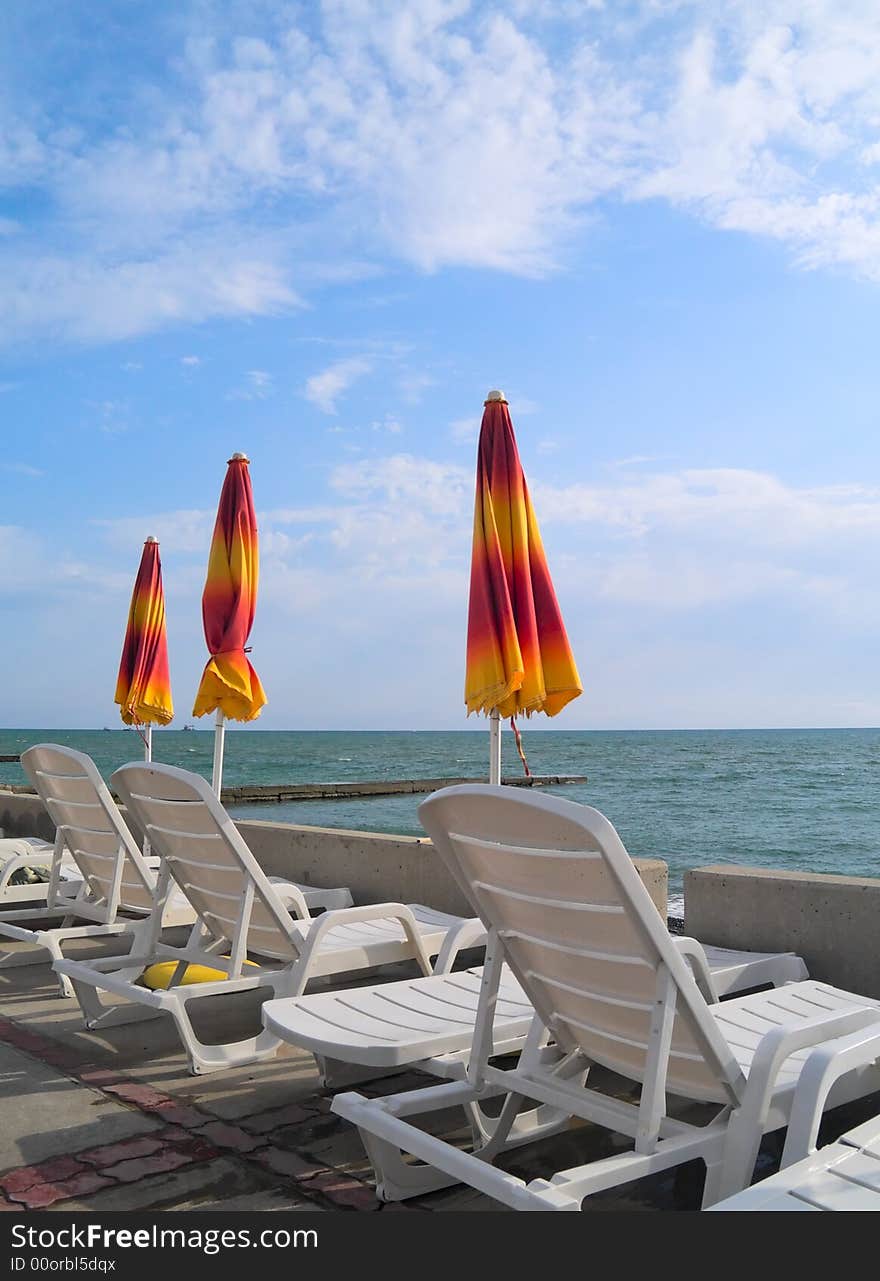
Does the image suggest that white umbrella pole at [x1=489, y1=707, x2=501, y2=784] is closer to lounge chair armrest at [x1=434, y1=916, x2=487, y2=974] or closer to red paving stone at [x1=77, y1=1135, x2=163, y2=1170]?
lounge chair armrest at [x1=434, y1=916, x2=487, y2=974]

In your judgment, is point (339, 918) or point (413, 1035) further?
point (339, 918)

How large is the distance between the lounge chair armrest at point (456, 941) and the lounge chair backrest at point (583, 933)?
3.88 ft

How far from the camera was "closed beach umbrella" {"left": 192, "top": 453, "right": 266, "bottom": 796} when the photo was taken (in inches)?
249

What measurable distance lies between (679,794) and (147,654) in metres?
37.5

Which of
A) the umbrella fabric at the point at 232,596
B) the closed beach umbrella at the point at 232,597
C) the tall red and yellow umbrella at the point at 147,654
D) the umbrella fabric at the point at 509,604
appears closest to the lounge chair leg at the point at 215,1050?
the umbrella fabric at the point at 509,604

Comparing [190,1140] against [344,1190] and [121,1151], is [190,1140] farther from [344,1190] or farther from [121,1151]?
[344,1190]

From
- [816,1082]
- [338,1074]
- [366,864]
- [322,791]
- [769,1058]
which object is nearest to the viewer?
[816,1082]

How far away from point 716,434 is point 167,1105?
47.7 ft

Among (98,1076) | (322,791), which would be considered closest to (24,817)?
(98,1076)

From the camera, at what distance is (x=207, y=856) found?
3814 millimetres

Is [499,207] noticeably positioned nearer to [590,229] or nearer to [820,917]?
[590,229]

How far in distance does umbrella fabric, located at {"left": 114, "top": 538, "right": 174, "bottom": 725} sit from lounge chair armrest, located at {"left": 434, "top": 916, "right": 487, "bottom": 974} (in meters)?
4.80

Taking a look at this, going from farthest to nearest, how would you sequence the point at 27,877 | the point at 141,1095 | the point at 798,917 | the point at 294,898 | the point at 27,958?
the point at 27,877 → the point at 27,958 → the point at 294,898 → the point at 798,917 → the point at 141,1095

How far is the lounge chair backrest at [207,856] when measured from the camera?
3613mm
